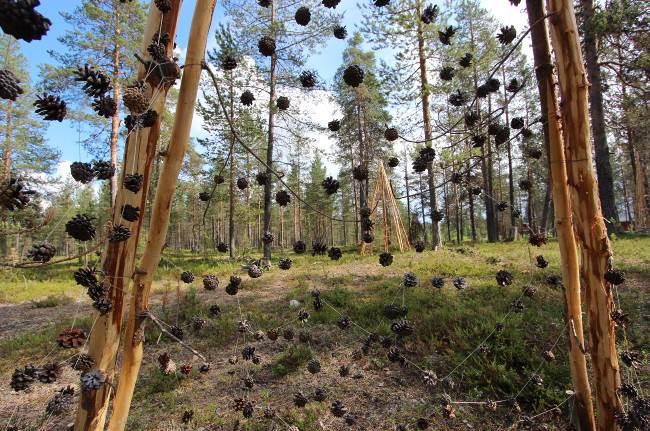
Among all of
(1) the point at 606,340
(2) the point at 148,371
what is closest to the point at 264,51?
(1) the point at 606,340

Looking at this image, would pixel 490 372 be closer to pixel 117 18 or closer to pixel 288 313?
pixel 288 313

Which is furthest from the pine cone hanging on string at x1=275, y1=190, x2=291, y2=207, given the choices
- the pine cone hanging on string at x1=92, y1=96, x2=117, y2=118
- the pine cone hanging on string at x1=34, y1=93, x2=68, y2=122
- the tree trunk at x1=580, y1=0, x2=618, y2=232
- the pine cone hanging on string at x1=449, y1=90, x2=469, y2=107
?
the tree trunk at x1=580, y1=0, x2=618, y2=232

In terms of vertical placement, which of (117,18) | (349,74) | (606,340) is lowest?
(606,340)

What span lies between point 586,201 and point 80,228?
2232 millimetres

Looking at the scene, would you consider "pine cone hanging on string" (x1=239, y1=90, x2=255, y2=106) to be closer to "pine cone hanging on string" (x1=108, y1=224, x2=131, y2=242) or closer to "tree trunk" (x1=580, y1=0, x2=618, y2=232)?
"pine cone hanging on string" (x1=108, y1=224, x2=131, y2=242)

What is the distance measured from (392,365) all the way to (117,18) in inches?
638

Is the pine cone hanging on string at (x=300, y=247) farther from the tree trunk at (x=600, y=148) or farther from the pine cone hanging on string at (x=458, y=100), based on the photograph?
the tree trunk at (x=600, y=148)

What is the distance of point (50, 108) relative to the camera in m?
1.12

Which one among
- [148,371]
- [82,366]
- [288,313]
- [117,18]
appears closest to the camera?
[82,366]

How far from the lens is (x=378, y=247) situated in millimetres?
17266

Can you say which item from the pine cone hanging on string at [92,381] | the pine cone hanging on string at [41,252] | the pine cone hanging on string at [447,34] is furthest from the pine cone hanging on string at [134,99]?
the pine cone hanging on string at [447,34]

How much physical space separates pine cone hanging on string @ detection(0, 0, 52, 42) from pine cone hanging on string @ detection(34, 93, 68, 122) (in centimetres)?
33

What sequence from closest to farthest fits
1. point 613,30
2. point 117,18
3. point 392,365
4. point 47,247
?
1. point 47,247
2. point 392,365
3. point 613,30
4. point 117,18

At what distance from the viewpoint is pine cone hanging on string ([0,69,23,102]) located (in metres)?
0.97
